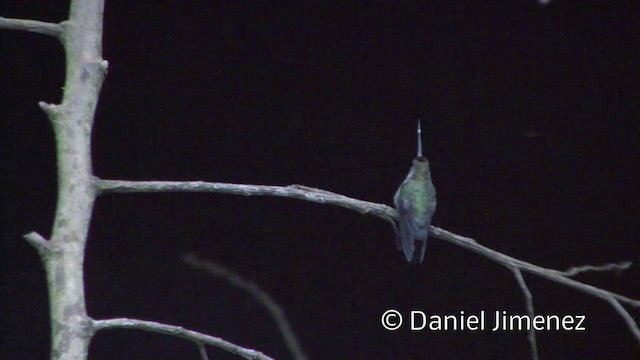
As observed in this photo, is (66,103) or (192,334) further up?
(66,103)

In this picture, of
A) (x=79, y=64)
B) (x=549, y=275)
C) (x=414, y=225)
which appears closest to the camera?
(x=549, y=275)

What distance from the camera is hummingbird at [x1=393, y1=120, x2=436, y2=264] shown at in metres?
1.73

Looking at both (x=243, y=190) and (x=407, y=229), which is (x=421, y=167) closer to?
(x=407, y=229)

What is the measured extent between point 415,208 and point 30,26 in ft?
2.60

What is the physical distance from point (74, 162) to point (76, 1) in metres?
0.32

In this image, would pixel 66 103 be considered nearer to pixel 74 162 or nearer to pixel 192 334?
pixel 74 162

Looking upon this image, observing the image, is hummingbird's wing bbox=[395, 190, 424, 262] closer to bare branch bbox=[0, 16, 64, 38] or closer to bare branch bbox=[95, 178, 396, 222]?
bare branch bbox=[95, 178, 396, 222]

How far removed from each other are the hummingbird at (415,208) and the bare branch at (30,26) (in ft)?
2.34

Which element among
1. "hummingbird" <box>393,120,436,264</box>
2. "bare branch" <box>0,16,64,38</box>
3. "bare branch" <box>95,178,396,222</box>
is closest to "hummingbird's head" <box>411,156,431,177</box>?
"hummingbird" <box>393,120,436,264</box>

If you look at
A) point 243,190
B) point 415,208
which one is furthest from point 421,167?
point 243,190

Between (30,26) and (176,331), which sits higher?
(30,26)

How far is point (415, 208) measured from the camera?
1.75 meters

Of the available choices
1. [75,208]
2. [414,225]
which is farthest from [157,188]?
[414,225]

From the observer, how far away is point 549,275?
144 centimetres
